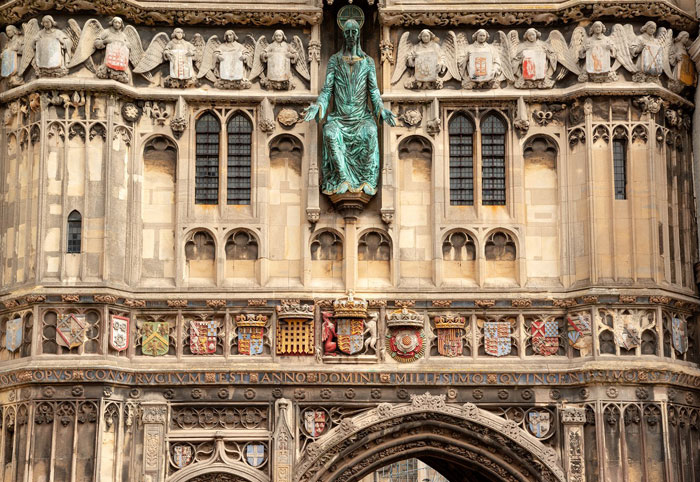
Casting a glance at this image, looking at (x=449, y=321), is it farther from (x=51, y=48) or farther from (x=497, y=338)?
(x=51, y=48)

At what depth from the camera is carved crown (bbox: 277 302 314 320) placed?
2881 cm

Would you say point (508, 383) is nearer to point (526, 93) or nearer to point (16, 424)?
point (526, 93)

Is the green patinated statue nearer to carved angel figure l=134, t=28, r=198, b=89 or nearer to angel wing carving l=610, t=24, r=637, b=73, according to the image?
carved angel figure l=134, t=28, r=198, b=89

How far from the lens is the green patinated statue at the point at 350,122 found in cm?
2927

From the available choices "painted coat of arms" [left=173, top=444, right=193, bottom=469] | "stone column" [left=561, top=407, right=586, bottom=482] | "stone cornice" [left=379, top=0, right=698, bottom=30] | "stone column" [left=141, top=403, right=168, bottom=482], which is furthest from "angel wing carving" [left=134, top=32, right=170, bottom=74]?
"stone column" [left=561, top=407, right=586, bottom=482]

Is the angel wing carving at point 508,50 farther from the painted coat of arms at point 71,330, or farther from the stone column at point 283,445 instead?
the painted coat of arms at point 71,330

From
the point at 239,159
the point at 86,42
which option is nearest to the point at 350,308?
the point at 239,159

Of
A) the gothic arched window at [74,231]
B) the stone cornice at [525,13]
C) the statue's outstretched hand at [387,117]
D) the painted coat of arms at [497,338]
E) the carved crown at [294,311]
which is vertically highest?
the stone cornice at [525,13]

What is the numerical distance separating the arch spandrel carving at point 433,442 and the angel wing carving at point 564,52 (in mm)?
6421

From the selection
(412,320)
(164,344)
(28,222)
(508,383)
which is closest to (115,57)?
(28,222)

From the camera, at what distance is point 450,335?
→ 29.0m

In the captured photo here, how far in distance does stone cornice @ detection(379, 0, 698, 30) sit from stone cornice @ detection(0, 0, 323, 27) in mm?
1612

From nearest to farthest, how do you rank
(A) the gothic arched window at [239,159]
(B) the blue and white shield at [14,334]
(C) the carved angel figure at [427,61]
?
(B) the blue and white shield at [14,334] → (A) the gothic arched window at [239,159] → (C) the carved angel figure at [427,61]

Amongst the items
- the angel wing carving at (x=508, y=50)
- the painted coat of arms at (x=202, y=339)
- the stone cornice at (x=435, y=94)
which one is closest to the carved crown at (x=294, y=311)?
the painted coat of arms at (x=202, y=339)
